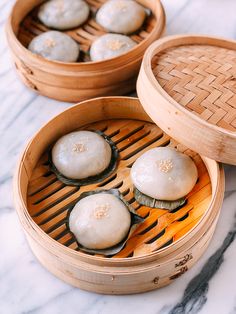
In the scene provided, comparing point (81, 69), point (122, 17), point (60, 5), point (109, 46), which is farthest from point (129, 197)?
point (60, 5)

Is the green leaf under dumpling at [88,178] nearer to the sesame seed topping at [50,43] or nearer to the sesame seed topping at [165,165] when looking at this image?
the sesame seed topping at [165,165]

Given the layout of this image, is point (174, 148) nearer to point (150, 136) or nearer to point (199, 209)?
point (150, 136)

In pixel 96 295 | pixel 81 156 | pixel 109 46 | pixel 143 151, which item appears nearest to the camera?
pixel 96 295

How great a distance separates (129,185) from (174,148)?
0.20 meters

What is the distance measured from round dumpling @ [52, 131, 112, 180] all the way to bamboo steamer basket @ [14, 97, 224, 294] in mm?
46

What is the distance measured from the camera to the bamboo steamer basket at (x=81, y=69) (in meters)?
1.86

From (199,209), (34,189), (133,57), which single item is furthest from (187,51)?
(34,189)

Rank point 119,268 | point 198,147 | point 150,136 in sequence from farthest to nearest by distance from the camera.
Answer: point 150,136
point 198,147
point 119,268

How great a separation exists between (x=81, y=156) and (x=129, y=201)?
217mm

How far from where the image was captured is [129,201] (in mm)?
1649

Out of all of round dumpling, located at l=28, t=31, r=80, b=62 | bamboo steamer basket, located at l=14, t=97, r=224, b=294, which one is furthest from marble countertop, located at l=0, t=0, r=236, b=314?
round dumpling, located at l=28, t=31, r=80, b=62

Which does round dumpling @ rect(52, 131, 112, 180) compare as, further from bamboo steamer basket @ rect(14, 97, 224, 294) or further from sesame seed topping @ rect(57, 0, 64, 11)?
sesame seed topping @ rect(57, 0, 64, 11)

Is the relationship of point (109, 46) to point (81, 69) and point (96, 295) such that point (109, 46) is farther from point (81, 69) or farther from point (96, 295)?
point (96, 295)

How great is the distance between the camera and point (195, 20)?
7.75 feet
